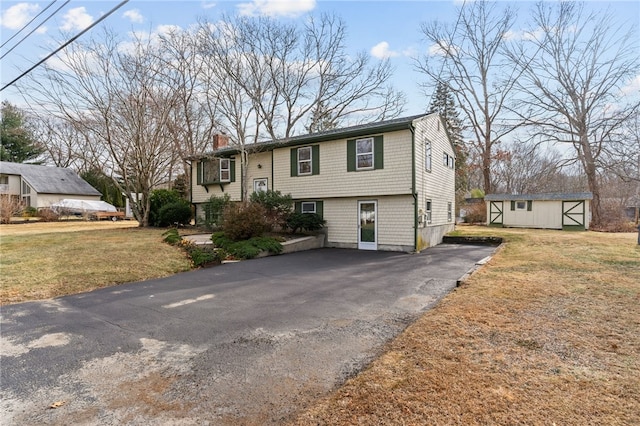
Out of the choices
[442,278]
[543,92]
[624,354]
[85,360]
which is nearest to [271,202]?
[442,278]

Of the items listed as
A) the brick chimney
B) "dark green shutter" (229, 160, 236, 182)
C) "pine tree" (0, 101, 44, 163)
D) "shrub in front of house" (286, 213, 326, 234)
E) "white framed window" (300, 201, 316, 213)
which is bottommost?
"shrub in front of house" (286, 213, 326, 234)

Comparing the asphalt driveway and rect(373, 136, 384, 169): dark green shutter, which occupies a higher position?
rect(373, 136, 384, 169): dark green shutter

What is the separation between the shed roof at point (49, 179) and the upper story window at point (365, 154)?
33.0m

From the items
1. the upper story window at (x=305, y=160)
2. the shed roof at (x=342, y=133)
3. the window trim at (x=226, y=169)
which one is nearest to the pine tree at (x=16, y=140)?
the window trim at (x=226, y=169)

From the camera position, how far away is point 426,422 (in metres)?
2.39

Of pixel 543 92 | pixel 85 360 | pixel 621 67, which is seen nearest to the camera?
pixel 85 360

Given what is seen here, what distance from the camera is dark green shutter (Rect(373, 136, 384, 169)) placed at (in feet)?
44.7

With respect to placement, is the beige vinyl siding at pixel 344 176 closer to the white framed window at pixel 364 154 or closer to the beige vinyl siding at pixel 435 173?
the white framed window at pixel 364 154

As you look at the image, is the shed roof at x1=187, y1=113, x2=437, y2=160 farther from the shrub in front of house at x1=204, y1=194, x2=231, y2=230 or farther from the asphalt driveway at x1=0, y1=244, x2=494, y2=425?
the asphalt driveway at x1=0, y1=244, x2=494, y2=425

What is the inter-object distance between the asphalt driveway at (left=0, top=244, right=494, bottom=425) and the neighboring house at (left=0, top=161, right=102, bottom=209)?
3347cm

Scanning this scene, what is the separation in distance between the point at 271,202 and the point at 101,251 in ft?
21.2

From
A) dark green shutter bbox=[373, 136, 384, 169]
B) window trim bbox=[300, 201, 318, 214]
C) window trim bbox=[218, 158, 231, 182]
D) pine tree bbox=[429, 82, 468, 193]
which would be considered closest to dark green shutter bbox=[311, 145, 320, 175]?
window trim bbox=[300, 201, 318, 214]

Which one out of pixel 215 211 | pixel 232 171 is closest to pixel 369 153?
pixel 232 171

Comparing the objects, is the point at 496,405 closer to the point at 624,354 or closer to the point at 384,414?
the point at 384,414
